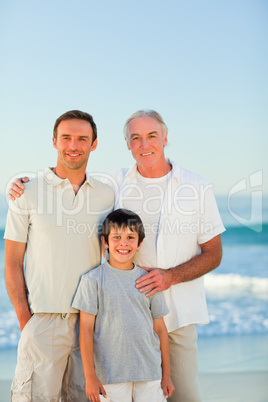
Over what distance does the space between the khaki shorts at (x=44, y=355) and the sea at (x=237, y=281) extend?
172 inches

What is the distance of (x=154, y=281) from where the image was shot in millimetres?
2418

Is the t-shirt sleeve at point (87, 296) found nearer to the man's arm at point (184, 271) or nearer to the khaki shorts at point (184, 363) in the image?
the man's arm at point (184, 271)

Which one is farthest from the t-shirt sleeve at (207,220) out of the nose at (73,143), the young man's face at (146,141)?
the nose at (73,143)

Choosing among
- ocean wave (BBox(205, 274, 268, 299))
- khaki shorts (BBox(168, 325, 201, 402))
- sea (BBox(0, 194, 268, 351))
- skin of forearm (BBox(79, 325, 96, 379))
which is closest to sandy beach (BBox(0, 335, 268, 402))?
sea (BBox(0, 194, 268, 351))

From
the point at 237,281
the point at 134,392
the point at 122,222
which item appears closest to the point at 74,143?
the point at 122,222

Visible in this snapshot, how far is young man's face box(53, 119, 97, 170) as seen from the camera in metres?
2.49

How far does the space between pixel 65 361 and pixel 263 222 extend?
13921 millimetres

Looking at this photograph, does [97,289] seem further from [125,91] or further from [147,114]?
[125,91]

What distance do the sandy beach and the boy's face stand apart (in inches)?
90.4

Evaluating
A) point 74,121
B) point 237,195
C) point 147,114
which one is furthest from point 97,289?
point 237,195

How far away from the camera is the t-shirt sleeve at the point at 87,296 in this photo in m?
2.29

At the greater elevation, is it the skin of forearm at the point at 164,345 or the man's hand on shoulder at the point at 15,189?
the man's hand on shoulder at the point at 15,189

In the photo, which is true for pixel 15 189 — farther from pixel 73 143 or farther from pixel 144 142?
pixel 144 142

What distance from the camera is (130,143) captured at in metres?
2.84
